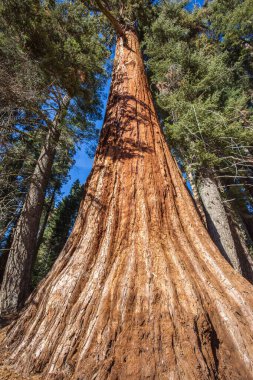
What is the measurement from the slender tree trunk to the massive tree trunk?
2871 mm

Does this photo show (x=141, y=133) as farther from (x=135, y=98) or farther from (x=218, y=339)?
(x=218, y=339)

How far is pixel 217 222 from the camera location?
5262mm

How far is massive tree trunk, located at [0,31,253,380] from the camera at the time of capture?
5.05 ft

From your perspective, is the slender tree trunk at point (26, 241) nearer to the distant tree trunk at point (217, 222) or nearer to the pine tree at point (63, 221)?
the distant tree trunk at point (217, 222)

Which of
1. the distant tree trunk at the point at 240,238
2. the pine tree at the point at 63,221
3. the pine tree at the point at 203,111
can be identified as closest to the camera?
the pine tree at the point at 203,111

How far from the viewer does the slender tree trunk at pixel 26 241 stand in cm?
454

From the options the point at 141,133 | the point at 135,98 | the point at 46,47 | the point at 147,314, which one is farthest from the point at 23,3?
the point at 147,314

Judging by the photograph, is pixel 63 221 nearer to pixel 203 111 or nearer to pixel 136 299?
pixel 203 111

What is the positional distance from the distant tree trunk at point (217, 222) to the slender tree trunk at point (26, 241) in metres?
4.57

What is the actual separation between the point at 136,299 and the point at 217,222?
4193 millimetres

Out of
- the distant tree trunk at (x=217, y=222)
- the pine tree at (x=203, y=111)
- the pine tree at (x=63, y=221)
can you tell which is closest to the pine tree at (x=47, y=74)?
the pine tree at (x=203, y=111)

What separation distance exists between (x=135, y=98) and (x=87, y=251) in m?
2.85

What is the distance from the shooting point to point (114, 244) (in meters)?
2.25

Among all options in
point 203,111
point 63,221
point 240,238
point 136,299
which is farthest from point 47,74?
point 63,221
